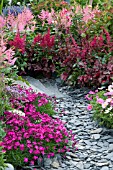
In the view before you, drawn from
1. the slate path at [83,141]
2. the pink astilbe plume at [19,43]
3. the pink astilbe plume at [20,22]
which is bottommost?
the slate path at [83,141]

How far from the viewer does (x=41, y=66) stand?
6160mm

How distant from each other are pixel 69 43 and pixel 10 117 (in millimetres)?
2387

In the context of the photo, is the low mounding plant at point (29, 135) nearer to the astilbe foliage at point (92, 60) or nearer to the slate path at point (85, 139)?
the slate path at point (85, 139)

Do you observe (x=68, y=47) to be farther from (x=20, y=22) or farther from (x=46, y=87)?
(x=20, y=22)

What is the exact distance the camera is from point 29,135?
3646mm

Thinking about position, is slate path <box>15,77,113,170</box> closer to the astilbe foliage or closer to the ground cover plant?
the astilbe foliage

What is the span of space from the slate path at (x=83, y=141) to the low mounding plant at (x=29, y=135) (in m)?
0.11

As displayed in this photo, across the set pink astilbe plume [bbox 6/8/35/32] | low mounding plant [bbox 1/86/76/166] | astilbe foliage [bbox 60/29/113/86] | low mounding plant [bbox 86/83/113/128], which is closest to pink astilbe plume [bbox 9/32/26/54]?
pink astilbe plume [bbox 6/8/35/32]

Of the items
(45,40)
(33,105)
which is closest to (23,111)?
(33,105)

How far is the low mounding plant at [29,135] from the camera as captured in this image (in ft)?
11.5

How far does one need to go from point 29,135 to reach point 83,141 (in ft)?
2.60

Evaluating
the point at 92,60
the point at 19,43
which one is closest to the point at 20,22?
the point at 19,43

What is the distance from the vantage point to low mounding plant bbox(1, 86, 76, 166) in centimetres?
351

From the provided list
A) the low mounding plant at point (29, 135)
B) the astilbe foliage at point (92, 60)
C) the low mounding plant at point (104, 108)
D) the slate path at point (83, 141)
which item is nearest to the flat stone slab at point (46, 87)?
the slate path at point (83, 141)
